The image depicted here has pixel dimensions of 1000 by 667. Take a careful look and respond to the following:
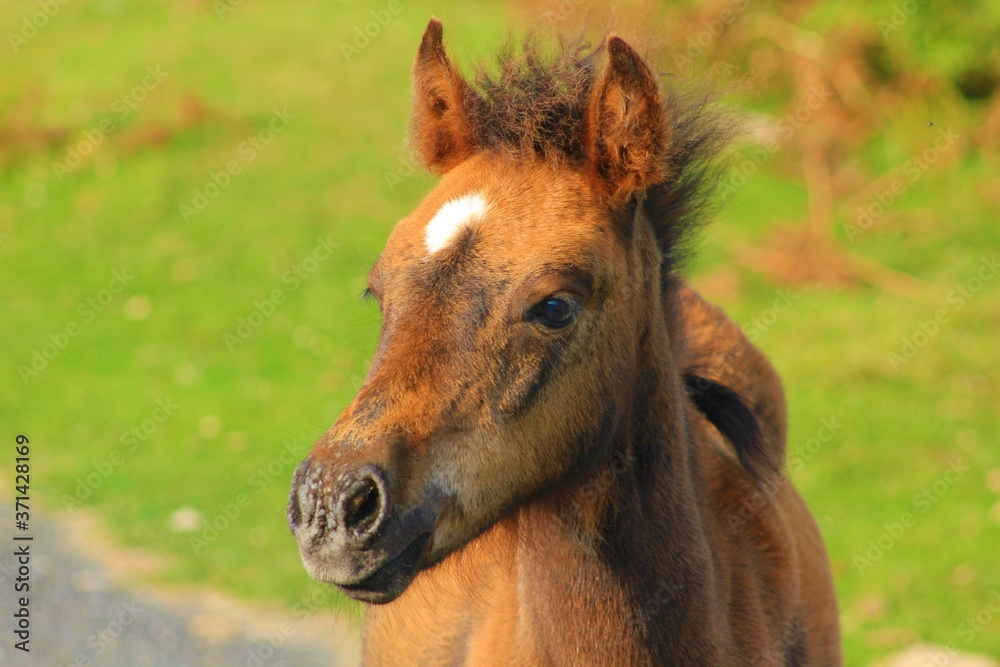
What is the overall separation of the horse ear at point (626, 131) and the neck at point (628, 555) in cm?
46

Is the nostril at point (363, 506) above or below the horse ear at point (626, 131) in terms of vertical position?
below

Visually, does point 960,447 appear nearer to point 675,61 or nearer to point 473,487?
point 675,61

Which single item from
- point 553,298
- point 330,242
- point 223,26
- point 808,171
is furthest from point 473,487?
point 223,26

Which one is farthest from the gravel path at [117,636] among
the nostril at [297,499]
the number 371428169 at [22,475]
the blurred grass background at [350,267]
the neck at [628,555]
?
the nostril at [297,499]

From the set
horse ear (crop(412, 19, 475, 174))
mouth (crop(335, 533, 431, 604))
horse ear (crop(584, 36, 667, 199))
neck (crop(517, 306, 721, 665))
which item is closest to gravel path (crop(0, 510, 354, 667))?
neck (crop(517, 306, 721, 665))

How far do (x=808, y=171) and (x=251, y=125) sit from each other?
7.59 metres

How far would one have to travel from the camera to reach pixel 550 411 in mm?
3045

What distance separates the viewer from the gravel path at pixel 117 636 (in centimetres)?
732

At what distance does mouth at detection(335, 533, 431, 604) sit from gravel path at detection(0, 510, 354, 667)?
4.79m

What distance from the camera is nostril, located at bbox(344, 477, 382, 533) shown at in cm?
264

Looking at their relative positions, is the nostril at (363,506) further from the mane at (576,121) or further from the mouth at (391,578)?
the mane at (576,121)

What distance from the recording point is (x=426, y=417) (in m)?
2.81

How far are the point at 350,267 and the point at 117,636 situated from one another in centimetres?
602

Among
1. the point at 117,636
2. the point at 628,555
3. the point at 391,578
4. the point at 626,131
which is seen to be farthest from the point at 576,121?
the point at 117,636
